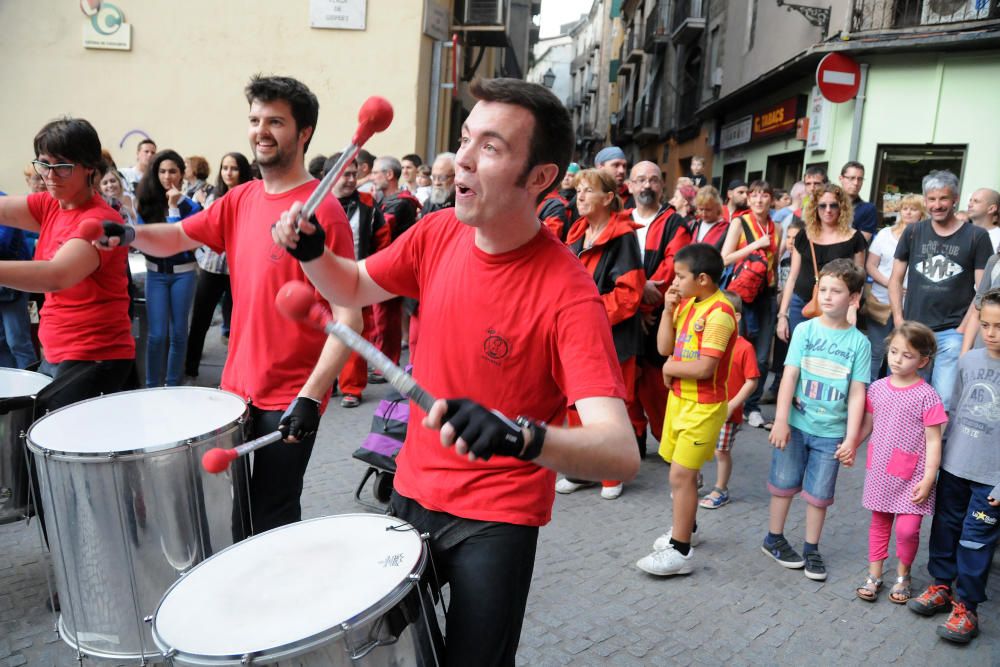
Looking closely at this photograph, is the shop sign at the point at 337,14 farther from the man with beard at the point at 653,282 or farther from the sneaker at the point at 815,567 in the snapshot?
the sneaker at the point at 815,567

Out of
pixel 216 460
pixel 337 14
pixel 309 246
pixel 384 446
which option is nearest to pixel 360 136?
pixel 309 246

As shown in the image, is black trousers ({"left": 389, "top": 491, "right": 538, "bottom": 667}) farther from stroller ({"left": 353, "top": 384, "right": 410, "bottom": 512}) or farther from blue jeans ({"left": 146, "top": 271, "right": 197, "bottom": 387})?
blue jeans ({"left": 146, "top": 271, "right": 197, "bottom": 387})

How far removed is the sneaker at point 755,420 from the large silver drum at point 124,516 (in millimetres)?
4984

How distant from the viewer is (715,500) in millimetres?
4758

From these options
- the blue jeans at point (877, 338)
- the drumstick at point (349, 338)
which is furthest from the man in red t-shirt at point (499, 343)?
the blue jeans at point (877, 338)

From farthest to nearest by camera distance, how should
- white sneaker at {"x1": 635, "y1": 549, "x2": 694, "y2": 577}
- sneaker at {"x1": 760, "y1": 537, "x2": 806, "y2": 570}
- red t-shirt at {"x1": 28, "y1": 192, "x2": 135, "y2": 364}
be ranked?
1. sneaker at {"x1": 760, "y1": 537, "x2": 806, "y2": 570}
2. white sneaker at {"x1": 635, "y1": 549, "x2": 694, "y2": 577}
3. red t-shirt at {"x1": 28, "y1": 192, "x2": 135, "y2": 364}

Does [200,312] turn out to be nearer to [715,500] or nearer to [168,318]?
[168,318]

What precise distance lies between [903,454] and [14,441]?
12.9ft

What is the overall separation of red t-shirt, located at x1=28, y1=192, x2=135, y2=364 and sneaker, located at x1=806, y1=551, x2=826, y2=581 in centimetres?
353

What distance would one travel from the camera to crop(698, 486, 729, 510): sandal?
15.6 ft

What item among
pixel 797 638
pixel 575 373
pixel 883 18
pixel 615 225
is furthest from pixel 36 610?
pixel 883 18

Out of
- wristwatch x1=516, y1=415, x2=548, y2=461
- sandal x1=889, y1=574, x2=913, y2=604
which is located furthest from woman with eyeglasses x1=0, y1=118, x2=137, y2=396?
sandal x1=889, y1=574, x2=913, y2=604

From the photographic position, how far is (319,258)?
79.2 inches

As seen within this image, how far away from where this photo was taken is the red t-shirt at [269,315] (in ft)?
8.95
